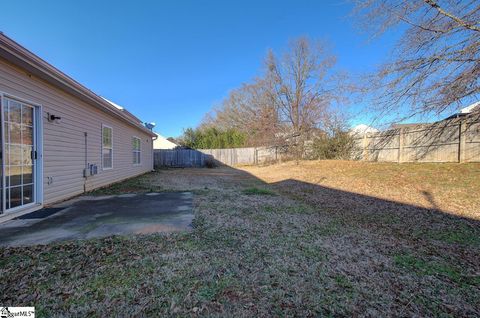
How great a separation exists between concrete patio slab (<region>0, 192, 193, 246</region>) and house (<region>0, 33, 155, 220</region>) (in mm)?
564

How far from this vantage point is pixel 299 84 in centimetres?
1930

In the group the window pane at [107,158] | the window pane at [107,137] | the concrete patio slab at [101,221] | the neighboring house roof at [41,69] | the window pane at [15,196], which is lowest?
the concrete patio slab at [101,221]

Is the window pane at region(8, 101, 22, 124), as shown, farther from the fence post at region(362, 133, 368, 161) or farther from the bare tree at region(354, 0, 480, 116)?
the fence post at region(362, 133, 368, 161)

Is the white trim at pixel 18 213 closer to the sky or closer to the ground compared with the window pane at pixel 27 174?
closer to the ground

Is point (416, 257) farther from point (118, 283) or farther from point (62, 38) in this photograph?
point (62, 38)

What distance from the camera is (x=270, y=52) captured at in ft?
64.5

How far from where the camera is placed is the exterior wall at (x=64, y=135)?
13.9 ft

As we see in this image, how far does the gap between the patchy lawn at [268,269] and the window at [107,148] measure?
17.5 ft

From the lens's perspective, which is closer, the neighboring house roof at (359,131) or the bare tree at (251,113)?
the neighboring house roof at (359,131)

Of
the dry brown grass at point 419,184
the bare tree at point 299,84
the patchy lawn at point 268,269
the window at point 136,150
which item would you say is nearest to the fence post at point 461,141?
the dry brown grass at point 419,184

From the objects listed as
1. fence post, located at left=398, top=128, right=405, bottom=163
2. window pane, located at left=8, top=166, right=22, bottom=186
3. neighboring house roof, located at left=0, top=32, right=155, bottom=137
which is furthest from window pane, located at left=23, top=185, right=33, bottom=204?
fence post, located at left=398, top=128, right=405, bottom=163

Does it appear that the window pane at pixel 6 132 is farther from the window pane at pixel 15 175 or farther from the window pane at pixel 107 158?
the window pane at pixel 107 158

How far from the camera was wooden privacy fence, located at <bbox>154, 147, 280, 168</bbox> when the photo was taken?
1971 cm

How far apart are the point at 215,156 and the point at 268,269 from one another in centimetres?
1879
